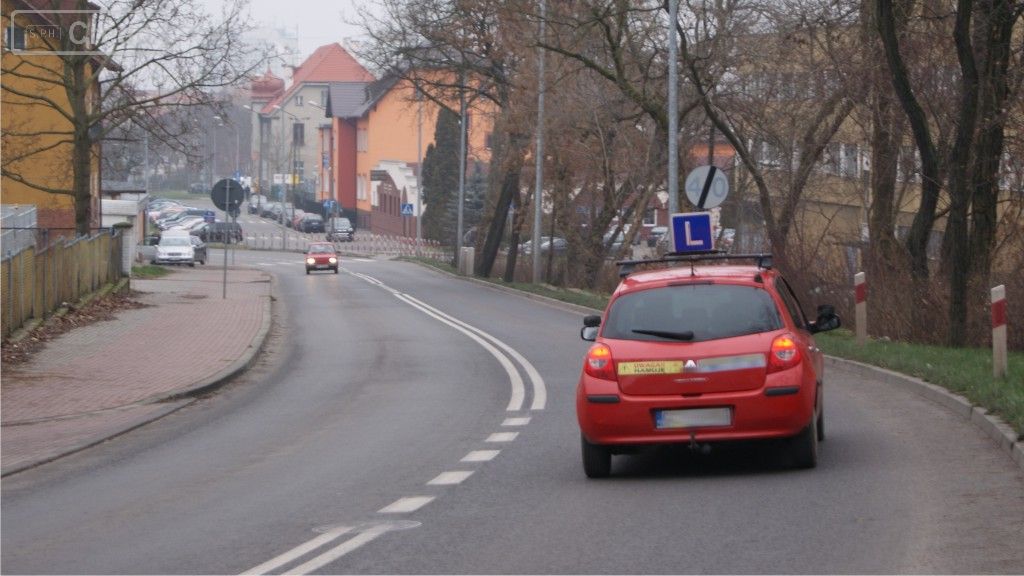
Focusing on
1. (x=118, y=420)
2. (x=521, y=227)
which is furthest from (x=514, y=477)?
(x=521, y=227)

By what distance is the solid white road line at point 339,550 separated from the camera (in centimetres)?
735

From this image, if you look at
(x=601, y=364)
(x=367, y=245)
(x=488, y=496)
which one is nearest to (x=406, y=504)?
(x=488, y=496)

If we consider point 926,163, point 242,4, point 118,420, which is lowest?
point 118,420

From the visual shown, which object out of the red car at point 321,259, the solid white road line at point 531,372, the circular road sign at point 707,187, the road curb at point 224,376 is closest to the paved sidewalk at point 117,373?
the road curb at point 224,376

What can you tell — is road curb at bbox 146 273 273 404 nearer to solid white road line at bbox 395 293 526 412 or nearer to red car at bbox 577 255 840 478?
solid white road line at bbox 395 293 526 412

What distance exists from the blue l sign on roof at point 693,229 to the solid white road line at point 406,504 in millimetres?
11064

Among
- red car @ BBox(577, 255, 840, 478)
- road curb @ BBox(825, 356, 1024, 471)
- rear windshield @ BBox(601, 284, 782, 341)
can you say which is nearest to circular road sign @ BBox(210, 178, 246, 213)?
road curb @ BBox(825, 356, 1024, 471)

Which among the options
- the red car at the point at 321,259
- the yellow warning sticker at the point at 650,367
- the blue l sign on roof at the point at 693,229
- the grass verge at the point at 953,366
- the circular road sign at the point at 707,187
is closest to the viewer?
the yellow warning sticker at the point at 650,367

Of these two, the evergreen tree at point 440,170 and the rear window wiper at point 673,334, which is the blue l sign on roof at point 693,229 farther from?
the evergreen tree at point 440,170

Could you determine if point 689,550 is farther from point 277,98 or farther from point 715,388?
point 277,98

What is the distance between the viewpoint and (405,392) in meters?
17.5

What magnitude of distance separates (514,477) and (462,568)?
3.22 meters

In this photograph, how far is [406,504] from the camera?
9383mm

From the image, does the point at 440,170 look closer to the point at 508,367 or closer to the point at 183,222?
the point at 183,222
